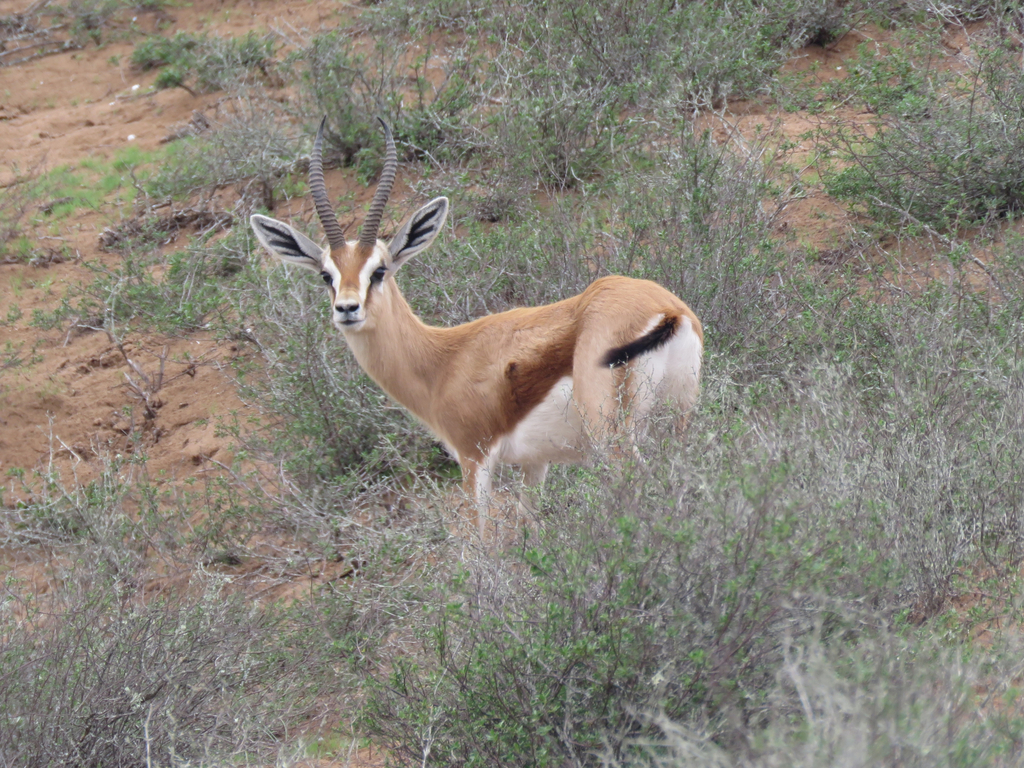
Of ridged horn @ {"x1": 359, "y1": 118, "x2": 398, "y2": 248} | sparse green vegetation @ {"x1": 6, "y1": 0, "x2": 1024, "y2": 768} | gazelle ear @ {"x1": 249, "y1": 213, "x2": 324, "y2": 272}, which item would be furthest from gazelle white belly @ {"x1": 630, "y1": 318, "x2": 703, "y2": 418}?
gazelle ear @ {"x1": 249, "y1": 213, "x2": 324, "y2": 272}

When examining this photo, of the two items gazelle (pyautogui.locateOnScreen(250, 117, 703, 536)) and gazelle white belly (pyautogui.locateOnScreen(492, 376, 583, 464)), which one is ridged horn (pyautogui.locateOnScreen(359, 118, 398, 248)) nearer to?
gazelle (pyautogui.locateOnScreen(250, 117, 703, 536))

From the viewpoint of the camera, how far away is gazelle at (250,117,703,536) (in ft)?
16.7

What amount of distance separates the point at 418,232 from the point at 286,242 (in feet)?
2.80

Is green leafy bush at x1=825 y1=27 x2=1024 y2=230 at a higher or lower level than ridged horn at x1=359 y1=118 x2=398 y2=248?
lower

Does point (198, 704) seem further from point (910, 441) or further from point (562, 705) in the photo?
point (910, 441)

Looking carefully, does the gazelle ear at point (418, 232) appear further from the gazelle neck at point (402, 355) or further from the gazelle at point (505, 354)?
the gazelle neck at point (402, 355)

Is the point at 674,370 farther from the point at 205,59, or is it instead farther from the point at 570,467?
the point at 205,59

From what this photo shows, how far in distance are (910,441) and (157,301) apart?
676 centimetres

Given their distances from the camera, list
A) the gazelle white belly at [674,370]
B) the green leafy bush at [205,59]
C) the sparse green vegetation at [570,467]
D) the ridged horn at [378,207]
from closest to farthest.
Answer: the sparse green vegetation at [570,467] < the gazelle white belly at [674,370] < the ridged horn at [378,207] < the green leafy bush at [205,59]

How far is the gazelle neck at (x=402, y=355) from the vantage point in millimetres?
6039

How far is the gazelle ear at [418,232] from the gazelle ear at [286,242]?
1.52 ft

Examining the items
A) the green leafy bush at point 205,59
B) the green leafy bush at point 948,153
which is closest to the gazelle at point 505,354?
the green leafy bush at point 948,153

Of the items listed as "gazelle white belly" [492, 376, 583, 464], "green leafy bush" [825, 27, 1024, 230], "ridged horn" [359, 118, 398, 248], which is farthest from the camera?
"green leafy bush" [825, 27, 1024, 230]

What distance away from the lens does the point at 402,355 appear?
239 inches
